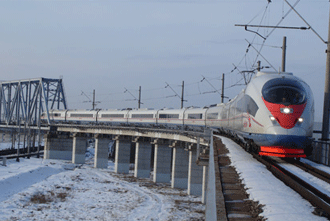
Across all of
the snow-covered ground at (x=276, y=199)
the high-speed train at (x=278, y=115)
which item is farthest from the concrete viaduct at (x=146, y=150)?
the snow-covered ground at (x=276, y=199)

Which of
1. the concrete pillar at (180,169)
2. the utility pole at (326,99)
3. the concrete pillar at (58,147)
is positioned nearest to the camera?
the utility pole at (326,99)

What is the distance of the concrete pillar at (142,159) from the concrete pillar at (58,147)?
26873mm

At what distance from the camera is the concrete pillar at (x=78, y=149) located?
259 feet

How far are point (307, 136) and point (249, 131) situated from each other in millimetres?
2782

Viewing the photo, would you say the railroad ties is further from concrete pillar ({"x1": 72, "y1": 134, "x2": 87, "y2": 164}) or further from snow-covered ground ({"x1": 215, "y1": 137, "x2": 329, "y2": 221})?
concrete pillar ({"x1": 72, "y1": 134, "x2": 87, "y2": 164})

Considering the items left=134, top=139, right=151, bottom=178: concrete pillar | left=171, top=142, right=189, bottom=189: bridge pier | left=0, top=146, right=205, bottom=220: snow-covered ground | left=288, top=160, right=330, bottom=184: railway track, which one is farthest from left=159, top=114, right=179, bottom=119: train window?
left=288, top=160, right=330, bottom=184: railway track

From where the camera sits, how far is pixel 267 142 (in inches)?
637

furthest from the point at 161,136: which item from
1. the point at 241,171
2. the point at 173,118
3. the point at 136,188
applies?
the point at 241,171

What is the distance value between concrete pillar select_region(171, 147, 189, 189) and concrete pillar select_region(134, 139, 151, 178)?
10249mm

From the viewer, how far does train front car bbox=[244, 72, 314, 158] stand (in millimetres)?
15893

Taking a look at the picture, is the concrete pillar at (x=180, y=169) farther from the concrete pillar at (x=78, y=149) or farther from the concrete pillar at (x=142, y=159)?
the concrete pillar at (x=78, y=149)

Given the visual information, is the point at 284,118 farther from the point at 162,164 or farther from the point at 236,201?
the point at 162,164

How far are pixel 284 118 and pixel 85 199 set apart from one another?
2697cm

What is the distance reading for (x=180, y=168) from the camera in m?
54.1
